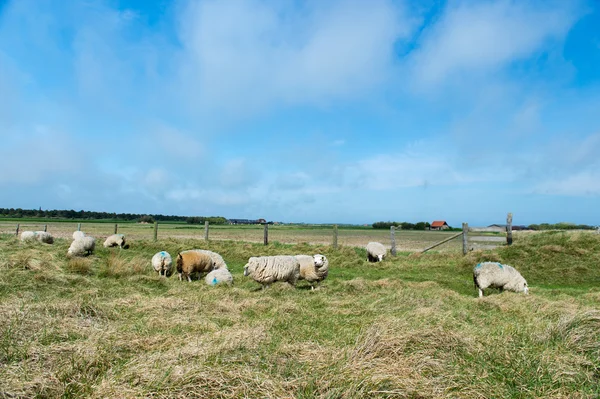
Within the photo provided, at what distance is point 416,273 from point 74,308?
38.0 feet

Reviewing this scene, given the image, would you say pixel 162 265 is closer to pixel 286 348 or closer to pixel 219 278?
pixel 219 278

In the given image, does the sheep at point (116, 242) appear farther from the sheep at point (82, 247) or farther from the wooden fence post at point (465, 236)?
the wooden fence post at point (465, 236)

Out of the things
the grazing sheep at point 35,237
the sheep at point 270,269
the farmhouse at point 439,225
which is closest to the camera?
the sheep at point 270,269

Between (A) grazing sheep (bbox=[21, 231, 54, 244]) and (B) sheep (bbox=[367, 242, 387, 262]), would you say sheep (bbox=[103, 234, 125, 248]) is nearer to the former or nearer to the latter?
(A) grazing sheep (bbox=[21, 231, 54, 244])

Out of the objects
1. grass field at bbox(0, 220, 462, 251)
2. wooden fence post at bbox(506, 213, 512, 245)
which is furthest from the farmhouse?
wooden fence post at bbox(506, 213, 512, 245)

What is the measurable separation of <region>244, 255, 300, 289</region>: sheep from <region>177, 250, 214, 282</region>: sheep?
9.24 ft

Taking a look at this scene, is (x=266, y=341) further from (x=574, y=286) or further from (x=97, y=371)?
(x=574, y=286)

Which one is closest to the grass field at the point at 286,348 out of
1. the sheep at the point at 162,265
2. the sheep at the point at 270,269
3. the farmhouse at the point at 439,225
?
the sheep at the point at 270,269

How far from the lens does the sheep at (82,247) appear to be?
54.2ft

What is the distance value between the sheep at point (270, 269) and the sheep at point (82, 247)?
11.1 metres

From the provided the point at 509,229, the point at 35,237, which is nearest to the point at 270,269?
the point at 509,229

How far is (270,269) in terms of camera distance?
9.61 metres

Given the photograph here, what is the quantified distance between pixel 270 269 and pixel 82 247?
11863mm

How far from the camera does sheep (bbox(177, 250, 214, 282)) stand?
11.6 metres
